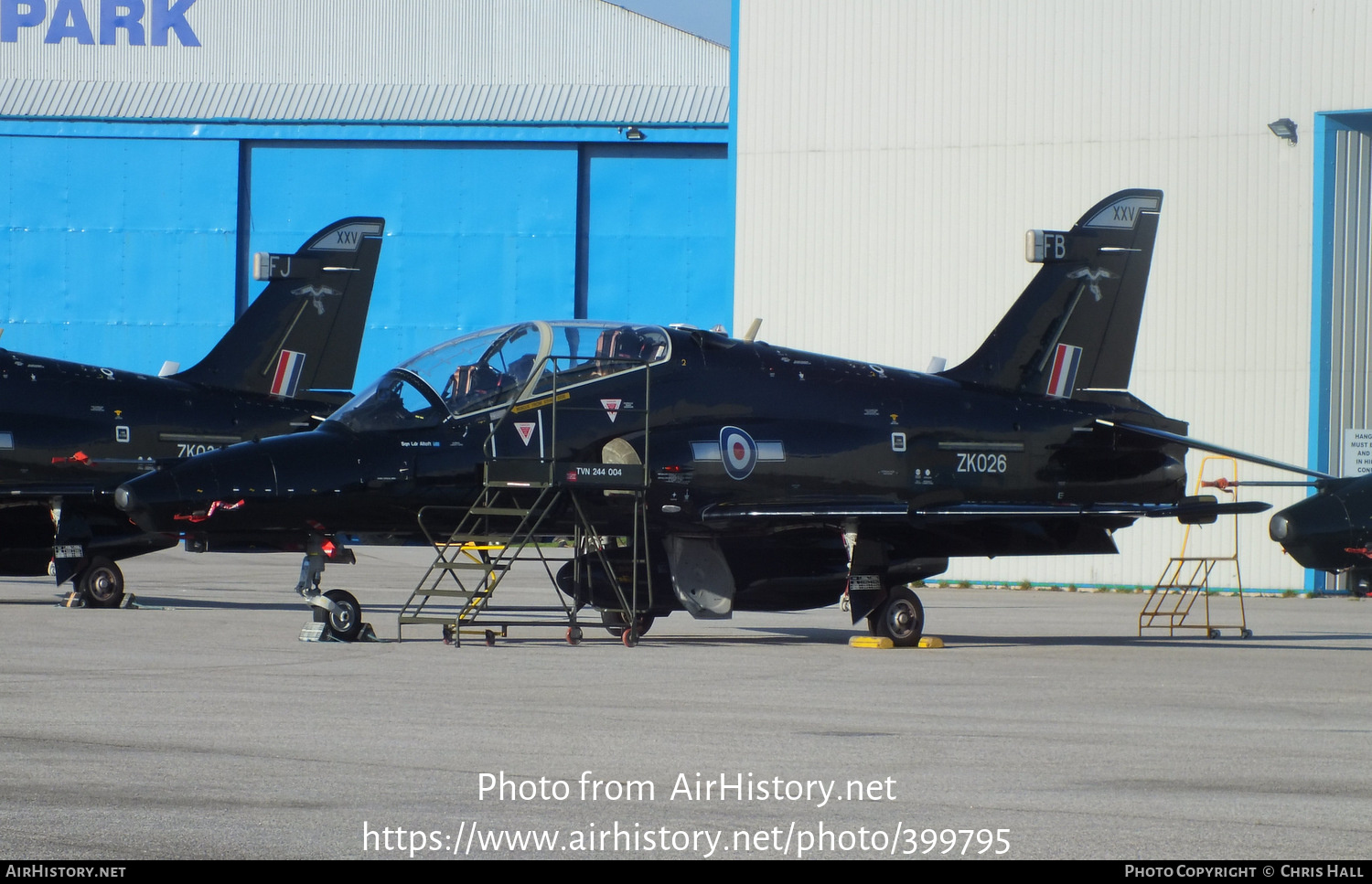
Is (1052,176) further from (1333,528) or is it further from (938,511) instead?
(938,511)

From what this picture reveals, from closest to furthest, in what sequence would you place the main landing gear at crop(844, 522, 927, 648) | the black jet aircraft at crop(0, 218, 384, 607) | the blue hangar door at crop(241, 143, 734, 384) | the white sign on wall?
1. the main landing gear at crop(844, 522, 927, 648)
2. the black jet aircraft at crop(0, 218, 384, 607)
3. the white sign on wall
4. the blue hangar door at crop(241, 143, 734, 384)

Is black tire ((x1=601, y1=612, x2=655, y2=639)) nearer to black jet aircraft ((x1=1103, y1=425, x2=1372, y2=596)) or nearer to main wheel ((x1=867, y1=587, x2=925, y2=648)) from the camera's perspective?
main wheel ((x1=867, y1=587, x2=925, y2=648))

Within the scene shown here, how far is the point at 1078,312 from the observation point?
1670cm

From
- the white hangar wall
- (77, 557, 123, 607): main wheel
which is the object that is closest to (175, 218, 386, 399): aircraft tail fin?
(77, 557, 123, 607): main wheel

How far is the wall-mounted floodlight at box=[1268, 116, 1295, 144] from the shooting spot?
2634 centimetres

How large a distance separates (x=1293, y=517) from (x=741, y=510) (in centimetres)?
681

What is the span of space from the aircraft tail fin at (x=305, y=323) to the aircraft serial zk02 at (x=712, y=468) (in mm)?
6526

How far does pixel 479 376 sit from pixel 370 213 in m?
24.1

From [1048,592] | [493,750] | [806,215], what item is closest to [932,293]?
[806,215]

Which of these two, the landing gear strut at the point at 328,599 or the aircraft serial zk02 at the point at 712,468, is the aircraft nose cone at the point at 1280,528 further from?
the landing gear strut at the point at 328,599

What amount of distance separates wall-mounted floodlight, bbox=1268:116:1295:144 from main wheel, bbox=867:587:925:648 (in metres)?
15.4

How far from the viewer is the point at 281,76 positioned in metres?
40.7

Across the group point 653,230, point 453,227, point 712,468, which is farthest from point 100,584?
point 653,230
